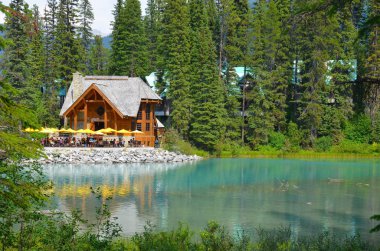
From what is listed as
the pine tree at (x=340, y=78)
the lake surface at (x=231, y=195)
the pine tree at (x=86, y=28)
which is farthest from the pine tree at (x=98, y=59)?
the lake surface at (x=231, y=195)

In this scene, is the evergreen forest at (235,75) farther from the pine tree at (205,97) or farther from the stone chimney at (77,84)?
the stone chimney at (77,84)

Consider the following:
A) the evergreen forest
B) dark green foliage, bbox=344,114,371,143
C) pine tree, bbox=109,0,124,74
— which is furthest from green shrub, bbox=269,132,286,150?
pine tree, bbox=109,0,124,74

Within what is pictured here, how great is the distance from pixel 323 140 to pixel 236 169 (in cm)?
1739

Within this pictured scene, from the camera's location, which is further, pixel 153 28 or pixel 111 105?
pixel 153 28

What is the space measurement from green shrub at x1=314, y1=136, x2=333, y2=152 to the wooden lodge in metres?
16.5

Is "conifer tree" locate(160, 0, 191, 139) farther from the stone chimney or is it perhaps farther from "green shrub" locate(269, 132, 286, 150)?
"green shrub" locate(269, 132, 286, 150)

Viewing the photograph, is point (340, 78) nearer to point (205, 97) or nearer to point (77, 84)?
point (205, 97)

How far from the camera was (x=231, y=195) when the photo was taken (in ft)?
75.7

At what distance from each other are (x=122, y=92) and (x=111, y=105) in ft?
10.7

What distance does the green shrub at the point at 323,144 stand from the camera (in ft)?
163

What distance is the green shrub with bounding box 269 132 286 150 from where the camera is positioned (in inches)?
1969

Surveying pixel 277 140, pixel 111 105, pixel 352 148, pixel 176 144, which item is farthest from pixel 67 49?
pixel 352 148

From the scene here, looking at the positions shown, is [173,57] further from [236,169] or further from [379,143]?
[379,143]

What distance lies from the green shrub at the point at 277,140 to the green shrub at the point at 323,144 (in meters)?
3.38
